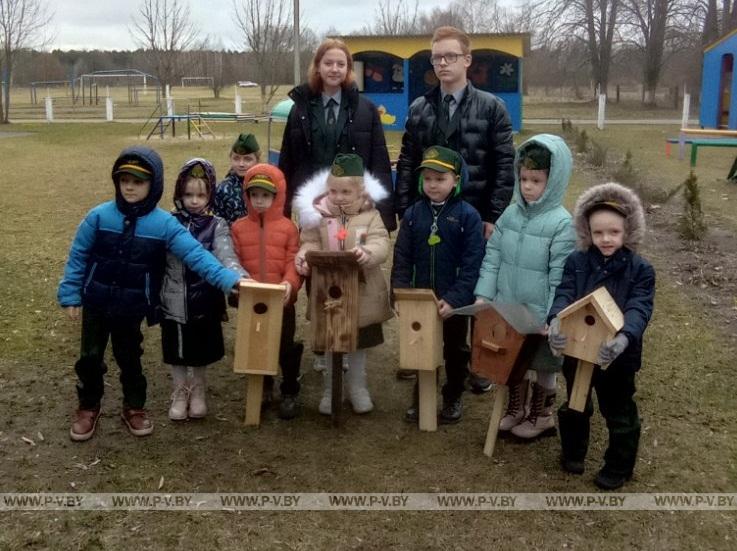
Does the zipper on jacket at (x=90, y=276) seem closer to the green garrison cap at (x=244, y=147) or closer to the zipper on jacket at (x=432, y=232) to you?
the green garrison cap at (x=244, y=147)

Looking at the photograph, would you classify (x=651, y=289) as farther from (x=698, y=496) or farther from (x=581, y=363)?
(x=698, y=496)

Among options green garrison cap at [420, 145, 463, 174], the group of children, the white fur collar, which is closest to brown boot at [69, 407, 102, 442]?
the group of children

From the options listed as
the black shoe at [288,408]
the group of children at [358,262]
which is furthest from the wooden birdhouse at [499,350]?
the black shoe at [288,408]

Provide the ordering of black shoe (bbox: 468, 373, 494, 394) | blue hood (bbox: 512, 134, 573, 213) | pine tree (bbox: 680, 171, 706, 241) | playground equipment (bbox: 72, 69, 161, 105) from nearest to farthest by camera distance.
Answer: blue hood (bbox: 512, 134, 573, 213) < black shoe (bbox: 468, 373, 494, 394) < pine tree (bbox: 680, 171, 706, 241) < playground equipment (bbox: 72, 69, 161, 105)

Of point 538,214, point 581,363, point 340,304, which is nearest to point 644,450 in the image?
point 581,363

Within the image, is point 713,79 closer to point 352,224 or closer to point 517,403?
point 517,403

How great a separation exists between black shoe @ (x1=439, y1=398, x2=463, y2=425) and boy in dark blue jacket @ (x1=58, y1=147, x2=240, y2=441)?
1323 millimetres

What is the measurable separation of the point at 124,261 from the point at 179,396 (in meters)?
0.89

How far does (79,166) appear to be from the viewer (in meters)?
15.5

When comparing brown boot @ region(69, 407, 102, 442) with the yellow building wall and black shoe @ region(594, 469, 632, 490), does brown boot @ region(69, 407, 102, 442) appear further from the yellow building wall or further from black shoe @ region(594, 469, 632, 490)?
the yellow building wall

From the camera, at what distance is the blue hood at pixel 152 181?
12.0 feet

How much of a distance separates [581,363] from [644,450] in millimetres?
871

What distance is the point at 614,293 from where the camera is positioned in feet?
10.5

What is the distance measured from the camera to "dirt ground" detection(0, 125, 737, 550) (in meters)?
3.04
